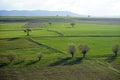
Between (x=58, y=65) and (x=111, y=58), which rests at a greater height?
(x=111, y=58)

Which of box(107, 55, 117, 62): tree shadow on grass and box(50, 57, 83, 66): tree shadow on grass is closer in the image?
box(50, 57, 83, 66): tree shadow on grass

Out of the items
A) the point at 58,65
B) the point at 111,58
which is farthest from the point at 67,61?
the point at 111,58

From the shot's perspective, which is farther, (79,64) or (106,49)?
(106,49)

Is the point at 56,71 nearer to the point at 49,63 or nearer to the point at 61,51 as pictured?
the point at 49,63

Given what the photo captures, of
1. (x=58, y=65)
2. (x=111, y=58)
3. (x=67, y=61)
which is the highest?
(x=111, y=58)

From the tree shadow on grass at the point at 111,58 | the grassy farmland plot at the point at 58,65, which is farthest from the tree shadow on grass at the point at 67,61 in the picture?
the tree shadow on grass at the point at 111,58

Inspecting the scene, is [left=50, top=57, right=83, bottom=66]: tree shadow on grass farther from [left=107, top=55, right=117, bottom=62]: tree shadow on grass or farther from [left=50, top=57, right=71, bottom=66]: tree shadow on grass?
[left=107, top=55, right=117, bottom=62]: tree shadow on grass

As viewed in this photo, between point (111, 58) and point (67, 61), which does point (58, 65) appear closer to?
point (67, 61)

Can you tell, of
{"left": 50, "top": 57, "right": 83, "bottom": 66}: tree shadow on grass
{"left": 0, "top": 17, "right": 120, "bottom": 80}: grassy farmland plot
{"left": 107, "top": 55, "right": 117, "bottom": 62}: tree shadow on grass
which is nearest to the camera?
{"left": 0, "top": 17, "right": 120, "bottom": 80}: grassy farmland plot

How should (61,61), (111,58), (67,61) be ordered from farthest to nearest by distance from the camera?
1. (111,58)
2. (67,61)
3. (61,61)

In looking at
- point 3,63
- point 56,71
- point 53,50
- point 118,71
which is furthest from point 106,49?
point 3,63

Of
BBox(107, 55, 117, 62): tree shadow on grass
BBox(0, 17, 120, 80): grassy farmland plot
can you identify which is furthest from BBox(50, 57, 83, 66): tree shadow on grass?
BBox(107, 55, 117, 62): tree shadow on grass
